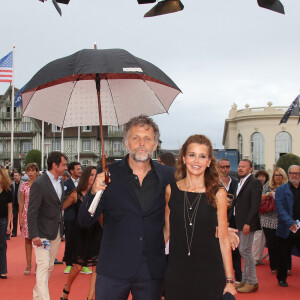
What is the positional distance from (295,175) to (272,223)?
67.6 inches

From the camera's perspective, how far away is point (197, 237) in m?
3.66

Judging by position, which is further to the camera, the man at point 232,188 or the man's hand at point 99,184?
the man at point 232,188

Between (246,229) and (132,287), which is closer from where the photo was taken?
(132,287)

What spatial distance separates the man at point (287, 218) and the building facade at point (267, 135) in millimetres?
57802

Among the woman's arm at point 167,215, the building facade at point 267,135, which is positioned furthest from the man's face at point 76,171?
the building facade at point 267,135

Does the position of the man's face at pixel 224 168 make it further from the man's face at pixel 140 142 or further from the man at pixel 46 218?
the man's face at pixel 140 142

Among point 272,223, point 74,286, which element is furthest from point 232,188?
point 74,286

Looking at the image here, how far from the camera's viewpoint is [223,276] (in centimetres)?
363

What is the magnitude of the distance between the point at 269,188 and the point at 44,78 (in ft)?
24.3

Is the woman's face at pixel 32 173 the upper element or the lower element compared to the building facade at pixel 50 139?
lower

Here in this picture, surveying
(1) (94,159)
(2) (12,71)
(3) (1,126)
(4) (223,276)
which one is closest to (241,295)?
(4) (223,276)

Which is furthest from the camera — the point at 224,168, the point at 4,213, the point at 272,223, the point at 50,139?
the point at 50,139

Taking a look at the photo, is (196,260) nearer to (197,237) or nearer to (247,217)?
(197,237)

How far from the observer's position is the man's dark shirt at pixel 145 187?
381 centimetres
